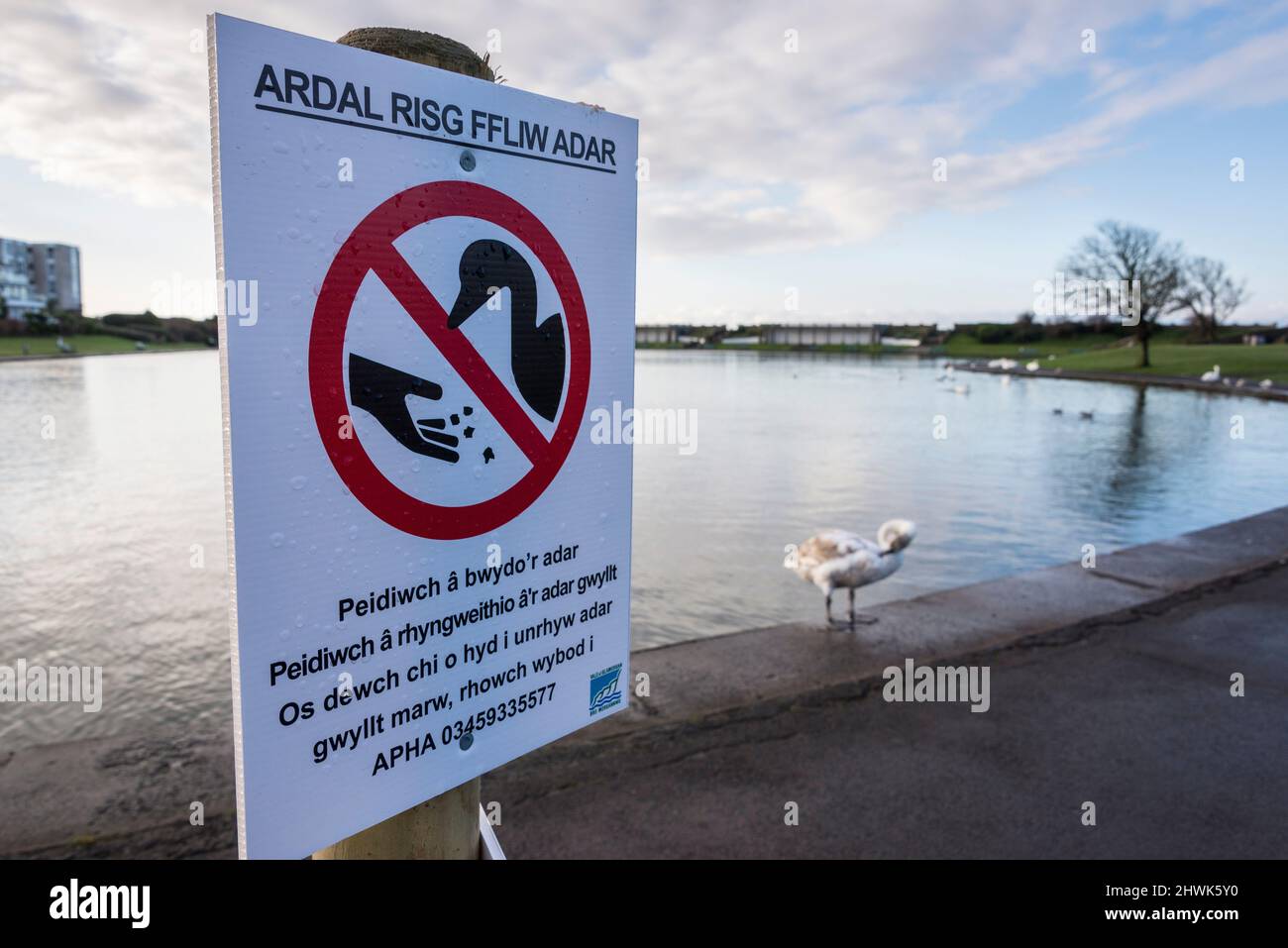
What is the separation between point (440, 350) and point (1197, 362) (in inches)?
3042

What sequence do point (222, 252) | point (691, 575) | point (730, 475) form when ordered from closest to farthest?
point (222, 252)
point (691, 575)
point (730, 475)

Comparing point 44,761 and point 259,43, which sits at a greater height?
point 259,43

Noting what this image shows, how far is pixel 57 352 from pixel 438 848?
116749mm

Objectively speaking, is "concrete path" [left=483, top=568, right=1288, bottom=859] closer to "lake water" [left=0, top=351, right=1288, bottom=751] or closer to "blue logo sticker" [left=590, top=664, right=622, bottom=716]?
"blue logo sticker" [left=590, top=664, right=622, bottom=716]

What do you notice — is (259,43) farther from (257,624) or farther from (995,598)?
(995,598)

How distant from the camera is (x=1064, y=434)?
95.4ft

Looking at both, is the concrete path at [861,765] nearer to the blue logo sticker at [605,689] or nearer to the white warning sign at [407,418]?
the blue logo sticker at [605,689]

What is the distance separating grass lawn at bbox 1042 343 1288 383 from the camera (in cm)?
5609

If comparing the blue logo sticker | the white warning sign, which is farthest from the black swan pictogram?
the blue logo sticker

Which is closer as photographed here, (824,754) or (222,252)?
(222,252)

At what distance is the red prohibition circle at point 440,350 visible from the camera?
1.55m

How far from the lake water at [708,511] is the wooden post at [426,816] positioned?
210 inches

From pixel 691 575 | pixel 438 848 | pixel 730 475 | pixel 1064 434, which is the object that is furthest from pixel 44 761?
pixel 1064 434

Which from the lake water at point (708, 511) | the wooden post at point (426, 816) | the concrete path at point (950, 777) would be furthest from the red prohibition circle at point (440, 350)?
the lake water at point (708, 511)
